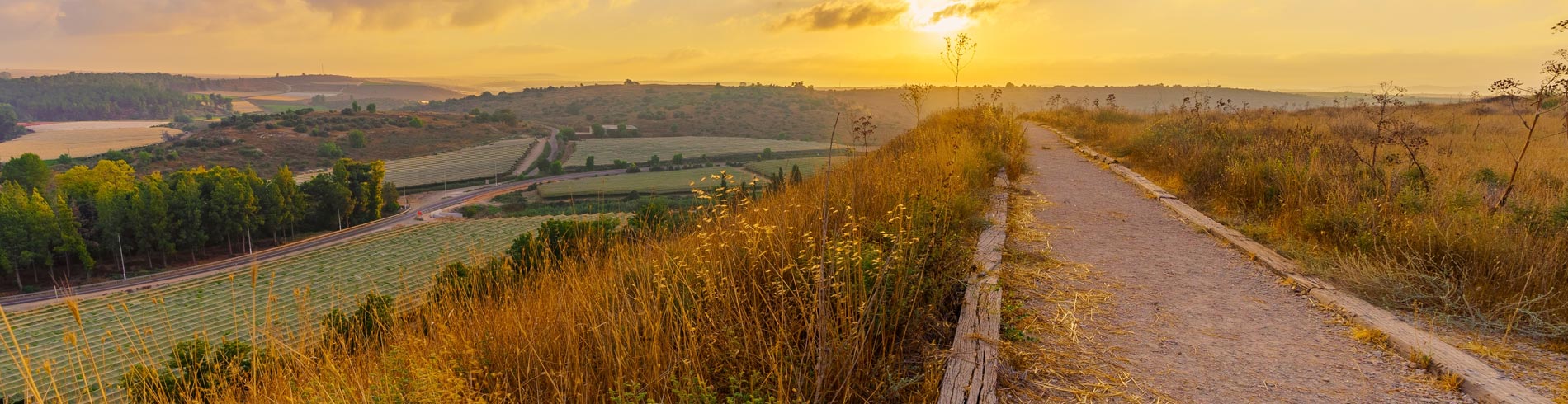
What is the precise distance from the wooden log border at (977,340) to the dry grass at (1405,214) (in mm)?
2381

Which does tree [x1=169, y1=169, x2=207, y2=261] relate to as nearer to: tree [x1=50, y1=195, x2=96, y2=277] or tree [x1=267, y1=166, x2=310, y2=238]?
tree [x1=267, y1=166, x2=310, y2=238]

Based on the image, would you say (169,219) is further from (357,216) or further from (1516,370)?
(1516,370)

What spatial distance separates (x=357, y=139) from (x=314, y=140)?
647 cm

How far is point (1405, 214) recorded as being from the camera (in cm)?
499

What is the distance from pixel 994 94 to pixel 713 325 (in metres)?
16.5

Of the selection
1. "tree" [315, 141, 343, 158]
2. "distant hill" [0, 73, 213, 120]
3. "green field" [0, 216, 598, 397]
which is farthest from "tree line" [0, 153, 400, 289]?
"distant hill" [0, 73, 213, 120]

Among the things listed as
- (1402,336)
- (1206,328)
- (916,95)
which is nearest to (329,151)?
(916,95)

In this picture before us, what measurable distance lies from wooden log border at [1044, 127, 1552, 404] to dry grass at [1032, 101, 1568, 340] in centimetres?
20

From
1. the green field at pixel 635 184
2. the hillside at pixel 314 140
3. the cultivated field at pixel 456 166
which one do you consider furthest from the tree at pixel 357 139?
Result: the green field at pixel 635 184

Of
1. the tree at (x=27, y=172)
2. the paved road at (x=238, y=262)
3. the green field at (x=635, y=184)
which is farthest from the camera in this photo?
the tree at (x=27, y=172)

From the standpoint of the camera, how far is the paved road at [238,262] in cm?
3675

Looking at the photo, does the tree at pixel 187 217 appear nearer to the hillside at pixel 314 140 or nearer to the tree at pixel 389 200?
the tree at pixel 389 200

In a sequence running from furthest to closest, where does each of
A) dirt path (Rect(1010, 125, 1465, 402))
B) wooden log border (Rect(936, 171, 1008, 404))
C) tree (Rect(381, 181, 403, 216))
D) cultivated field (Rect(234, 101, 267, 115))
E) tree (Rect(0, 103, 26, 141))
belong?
1. cultivated field (Rect(234, 101, 267, 115))
2. tree (Rect(0, 103, 26, 141))
3. tree (Rect(381, 181, 403, 216))
4. dirt path (Rect(1010, 125, 1465, 402))
5. wooden log border (Rect(936, 171, 1008, 404))

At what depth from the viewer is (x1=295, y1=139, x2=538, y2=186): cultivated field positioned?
2965 inches
